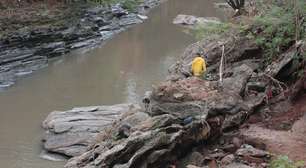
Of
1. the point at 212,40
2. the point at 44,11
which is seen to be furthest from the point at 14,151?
the point at 44,11

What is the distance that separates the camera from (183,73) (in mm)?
13719

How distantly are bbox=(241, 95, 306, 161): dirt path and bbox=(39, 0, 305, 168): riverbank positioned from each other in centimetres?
8

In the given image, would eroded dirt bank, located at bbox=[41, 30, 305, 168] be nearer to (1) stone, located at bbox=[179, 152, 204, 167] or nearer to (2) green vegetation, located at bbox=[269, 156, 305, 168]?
(1) stone, located at bbox=[179, 152, 204, 167]

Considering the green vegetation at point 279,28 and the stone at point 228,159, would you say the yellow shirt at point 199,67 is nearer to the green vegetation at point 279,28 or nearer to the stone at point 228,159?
the green vegetation at point 279,28

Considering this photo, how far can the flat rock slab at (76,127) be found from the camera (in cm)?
1325

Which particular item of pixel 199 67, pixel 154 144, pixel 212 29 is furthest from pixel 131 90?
pixel 154 144

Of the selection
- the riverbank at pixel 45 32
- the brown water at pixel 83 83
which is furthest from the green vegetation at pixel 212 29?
the riverbank at pixel 45 32

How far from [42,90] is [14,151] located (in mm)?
6219

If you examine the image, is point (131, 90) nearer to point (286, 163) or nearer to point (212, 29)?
point (212, 29)

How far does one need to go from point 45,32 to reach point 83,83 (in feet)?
19.1

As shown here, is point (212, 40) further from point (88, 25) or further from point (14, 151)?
point (88, 25)

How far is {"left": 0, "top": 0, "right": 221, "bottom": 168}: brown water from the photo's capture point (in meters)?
14.5

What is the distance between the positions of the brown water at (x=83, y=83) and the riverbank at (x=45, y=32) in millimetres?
768

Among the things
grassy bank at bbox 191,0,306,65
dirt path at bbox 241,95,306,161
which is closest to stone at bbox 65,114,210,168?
dirt path at bbox 241,95,306,161
